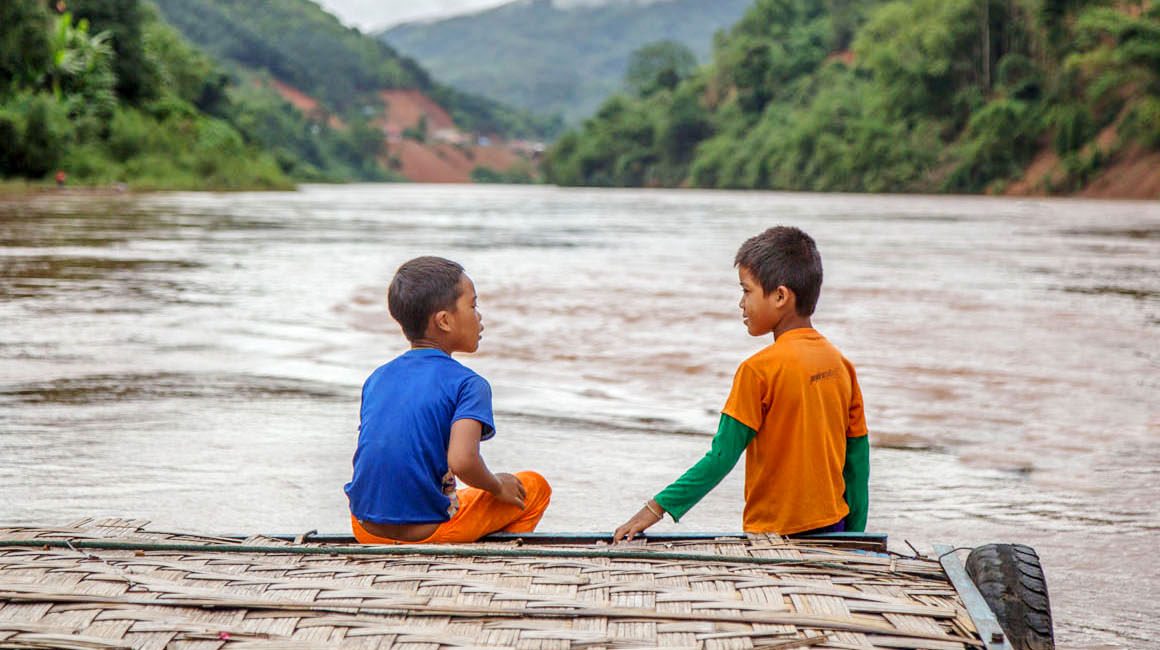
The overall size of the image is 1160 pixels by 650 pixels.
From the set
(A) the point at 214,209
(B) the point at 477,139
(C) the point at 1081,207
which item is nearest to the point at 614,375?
(A) the point at 214,209

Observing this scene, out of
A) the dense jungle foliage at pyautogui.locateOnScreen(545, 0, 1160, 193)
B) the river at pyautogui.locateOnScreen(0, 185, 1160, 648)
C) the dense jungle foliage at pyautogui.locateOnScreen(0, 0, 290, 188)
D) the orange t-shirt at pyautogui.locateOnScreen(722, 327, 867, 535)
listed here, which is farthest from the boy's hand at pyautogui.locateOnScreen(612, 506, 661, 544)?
the dense jungle foliage at pyautogui.locateOnScreen(545, 0, 1160, 193)

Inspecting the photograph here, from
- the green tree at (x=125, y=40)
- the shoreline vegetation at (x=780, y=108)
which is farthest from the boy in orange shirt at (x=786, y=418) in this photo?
the green tree at (x=125, y=40)

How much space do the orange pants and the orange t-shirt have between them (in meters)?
0.53

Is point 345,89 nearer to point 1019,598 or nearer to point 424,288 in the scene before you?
point 424,288

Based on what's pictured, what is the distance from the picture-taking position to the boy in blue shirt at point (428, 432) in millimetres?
2820

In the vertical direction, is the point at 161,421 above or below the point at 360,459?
below

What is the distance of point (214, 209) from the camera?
28.7 m

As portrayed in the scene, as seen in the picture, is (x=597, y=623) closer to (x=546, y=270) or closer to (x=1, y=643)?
(x=1, y=643)

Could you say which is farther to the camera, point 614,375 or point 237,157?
point 237,157

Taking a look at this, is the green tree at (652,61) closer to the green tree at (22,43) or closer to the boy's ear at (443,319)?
the green tree at (22,43)

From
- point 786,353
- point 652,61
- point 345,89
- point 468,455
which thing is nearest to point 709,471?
point 786,353

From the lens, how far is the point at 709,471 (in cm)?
280

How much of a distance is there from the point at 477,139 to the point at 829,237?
137742 mm

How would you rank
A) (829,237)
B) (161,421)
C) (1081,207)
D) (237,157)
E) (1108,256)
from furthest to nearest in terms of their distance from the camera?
(237,157) → (1081,207) → (829,237) → (1108,256) → (161,421)
